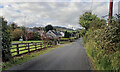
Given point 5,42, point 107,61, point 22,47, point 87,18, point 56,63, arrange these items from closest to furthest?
point 107,61, point 5,42, point 56,63, point 22,47, point 87,18

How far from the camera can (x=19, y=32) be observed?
32062 millimetres

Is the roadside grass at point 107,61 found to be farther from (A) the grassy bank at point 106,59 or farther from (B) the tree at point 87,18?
(B) the tree at point 87,18

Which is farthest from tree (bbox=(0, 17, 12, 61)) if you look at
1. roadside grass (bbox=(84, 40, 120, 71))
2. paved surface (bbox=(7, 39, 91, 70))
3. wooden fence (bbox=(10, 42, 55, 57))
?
roadside grass (bbox=(84, 40, 120, 71))

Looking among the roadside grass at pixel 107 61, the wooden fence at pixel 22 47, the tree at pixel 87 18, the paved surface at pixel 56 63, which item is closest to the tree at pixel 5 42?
the wooden fence at pixel 22 47

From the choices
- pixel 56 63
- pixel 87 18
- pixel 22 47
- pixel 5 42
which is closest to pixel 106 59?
pixel 56 63

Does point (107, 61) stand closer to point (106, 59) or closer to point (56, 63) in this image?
point (106, 59)

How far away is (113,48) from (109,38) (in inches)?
19.6

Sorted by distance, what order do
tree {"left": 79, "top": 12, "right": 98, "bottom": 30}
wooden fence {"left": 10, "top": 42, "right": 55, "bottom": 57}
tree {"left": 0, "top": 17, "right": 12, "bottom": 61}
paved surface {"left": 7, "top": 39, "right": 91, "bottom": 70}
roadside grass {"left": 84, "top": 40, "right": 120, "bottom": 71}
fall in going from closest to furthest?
roadside grass {"left": 84, "top": 40, "right": 120, "bottom": 71} < paved surface {"left": 7, "top": 39, "right": 91, "bottom": 70} < tree {"left": 0, "top": 17, "right": 12, "bottom": 61} < wooden fence {"left": 10, "top": 42, "right": 55, "bottom": 57} < tree {"left": 79, "top": 12, "right": 98, "bottom": 30}

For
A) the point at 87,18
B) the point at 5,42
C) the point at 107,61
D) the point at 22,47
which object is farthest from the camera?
the point at 87,18

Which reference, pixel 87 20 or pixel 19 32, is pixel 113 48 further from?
pixel 19 32

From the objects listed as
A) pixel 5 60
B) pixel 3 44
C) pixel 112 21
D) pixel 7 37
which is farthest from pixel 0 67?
pixel 112 21

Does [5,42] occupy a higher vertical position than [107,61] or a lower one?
higher

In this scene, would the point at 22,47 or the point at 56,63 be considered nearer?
the point at 56,63

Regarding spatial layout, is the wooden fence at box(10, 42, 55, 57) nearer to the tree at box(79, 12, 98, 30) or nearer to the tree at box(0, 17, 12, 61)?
the tree at box(0, 17, 12, 61)
